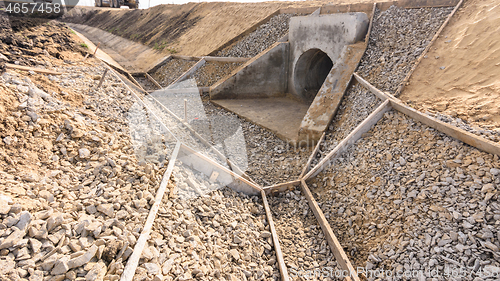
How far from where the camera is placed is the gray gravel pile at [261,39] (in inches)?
560

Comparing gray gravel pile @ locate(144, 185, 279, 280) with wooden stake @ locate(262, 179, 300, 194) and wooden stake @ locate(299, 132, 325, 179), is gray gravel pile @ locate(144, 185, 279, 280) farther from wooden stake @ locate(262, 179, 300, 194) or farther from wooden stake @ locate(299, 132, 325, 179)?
wooden stake @ locate(299, 132, 325, 179)

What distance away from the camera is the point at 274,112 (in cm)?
1155

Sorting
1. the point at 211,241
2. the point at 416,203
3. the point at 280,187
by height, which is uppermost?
the point at 416,203

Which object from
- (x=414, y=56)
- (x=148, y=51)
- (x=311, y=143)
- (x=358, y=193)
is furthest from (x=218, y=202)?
(x=148, y=51)

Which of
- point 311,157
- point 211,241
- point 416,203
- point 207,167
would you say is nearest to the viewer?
point 211,241

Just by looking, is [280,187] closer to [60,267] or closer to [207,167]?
[207,167]

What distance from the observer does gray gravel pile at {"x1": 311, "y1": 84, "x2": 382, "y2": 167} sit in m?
7.63

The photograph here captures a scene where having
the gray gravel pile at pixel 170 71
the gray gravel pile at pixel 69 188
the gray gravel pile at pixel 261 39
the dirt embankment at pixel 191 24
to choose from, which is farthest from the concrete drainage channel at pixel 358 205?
the dirt embankment at pixel 191 24

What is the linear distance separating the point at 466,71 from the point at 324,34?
5.24 meters

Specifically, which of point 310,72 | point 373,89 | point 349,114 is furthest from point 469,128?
point 310,72

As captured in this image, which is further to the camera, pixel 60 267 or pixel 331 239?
pixel 331 239

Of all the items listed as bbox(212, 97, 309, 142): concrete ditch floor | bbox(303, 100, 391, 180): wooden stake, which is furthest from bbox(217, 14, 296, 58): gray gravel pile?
bbox(303, 100, 391, 180): wooden stake

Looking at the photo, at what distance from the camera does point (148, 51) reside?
69.0ft

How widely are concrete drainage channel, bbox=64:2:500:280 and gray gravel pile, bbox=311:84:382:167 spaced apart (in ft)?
0.13
